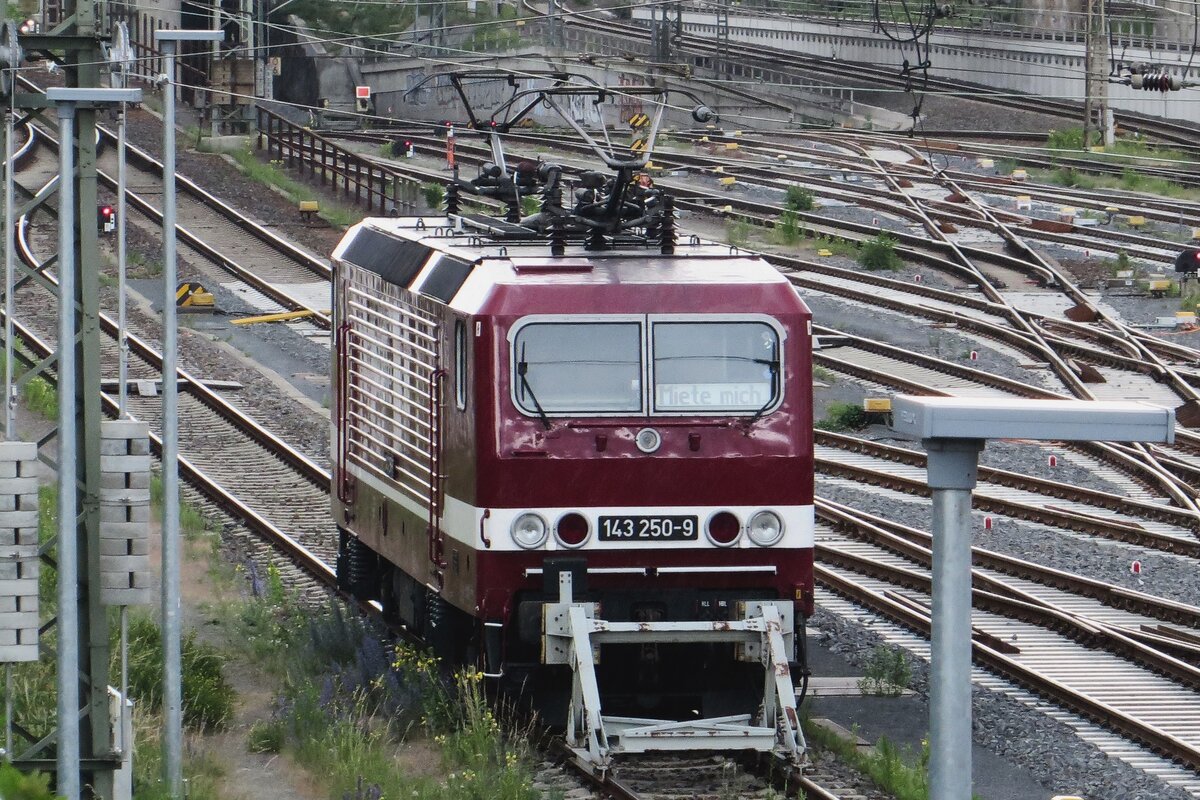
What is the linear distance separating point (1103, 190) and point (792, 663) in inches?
1180

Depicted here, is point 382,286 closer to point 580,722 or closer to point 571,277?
point 571,277

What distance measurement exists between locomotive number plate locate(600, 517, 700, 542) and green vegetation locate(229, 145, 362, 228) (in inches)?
958

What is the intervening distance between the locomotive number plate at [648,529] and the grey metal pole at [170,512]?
7.63ft

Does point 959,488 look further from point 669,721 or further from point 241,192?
point 241,192

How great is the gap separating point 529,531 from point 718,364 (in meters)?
1.40

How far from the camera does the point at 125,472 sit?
35.1ft

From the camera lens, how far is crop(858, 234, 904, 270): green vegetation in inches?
1305

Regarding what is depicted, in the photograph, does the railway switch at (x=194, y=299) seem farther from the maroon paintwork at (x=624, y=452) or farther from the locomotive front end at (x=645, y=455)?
the locomotive front end at (x=645, y=455)

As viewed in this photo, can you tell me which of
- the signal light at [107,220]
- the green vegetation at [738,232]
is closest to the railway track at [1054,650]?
the green vegetation at [738,232]

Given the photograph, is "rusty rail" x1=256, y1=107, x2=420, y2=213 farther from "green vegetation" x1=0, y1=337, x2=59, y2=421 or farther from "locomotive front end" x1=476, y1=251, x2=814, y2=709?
"locomotive front end" x1=476, y1=251, x2=814, y2=709

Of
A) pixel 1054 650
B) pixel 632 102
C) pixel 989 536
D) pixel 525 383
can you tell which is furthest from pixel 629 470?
pixel 632 102

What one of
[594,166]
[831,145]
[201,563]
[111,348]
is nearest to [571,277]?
[201,563]

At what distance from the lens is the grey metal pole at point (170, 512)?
11.4 metres

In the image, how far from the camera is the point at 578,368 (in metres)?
12.4
